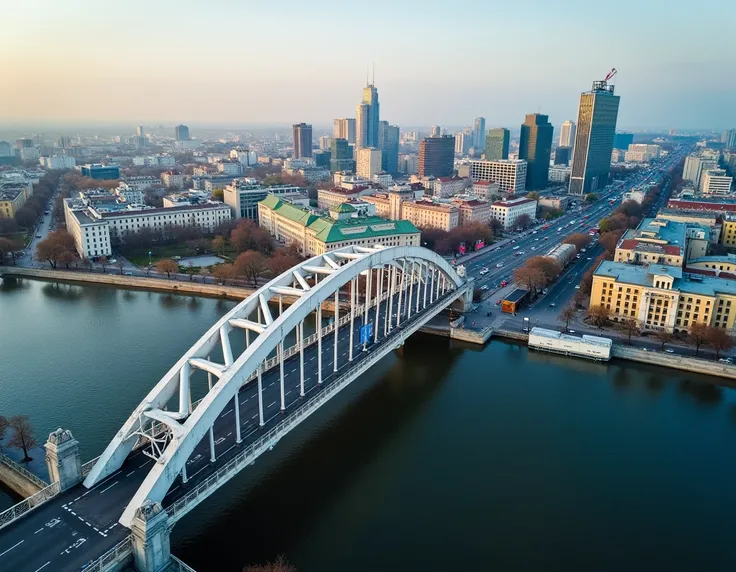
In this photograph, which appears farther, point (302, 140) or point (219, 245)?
point (302, 140)

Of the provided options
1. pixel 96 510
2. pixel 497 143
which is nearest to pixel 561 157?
pixel 497 143

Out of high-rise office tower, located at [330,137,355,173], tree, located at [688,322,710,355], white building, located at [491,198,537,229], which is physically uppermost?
high-rise office tower, located at [330,137,355,173]

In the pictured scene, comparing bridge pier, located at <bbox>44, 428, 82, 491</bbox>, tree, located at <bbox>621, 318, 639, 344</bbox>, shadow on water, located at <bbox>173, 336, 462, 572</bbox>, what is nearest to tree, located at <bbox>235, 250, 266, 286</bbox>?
shadow on water, located at <bbox>173, 336, 462, 572</bbox>

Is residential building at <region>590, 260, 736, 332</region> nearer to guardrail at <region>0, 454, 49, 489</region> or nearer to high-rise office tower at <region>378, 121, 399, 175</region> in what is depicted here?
guardrail at <region>0, 454, 49, 489</region>

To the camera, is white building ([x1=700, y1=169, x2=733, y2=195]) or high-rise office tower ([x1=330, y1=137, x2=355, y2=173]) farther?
high-rise office tower ([x1=330, y1=137, x2=355, y2=173])

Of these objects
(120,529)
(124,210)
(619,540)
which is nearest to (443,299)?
(619,540)

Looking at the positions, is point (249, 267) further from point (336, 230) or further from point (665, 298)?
point (665, 298)
